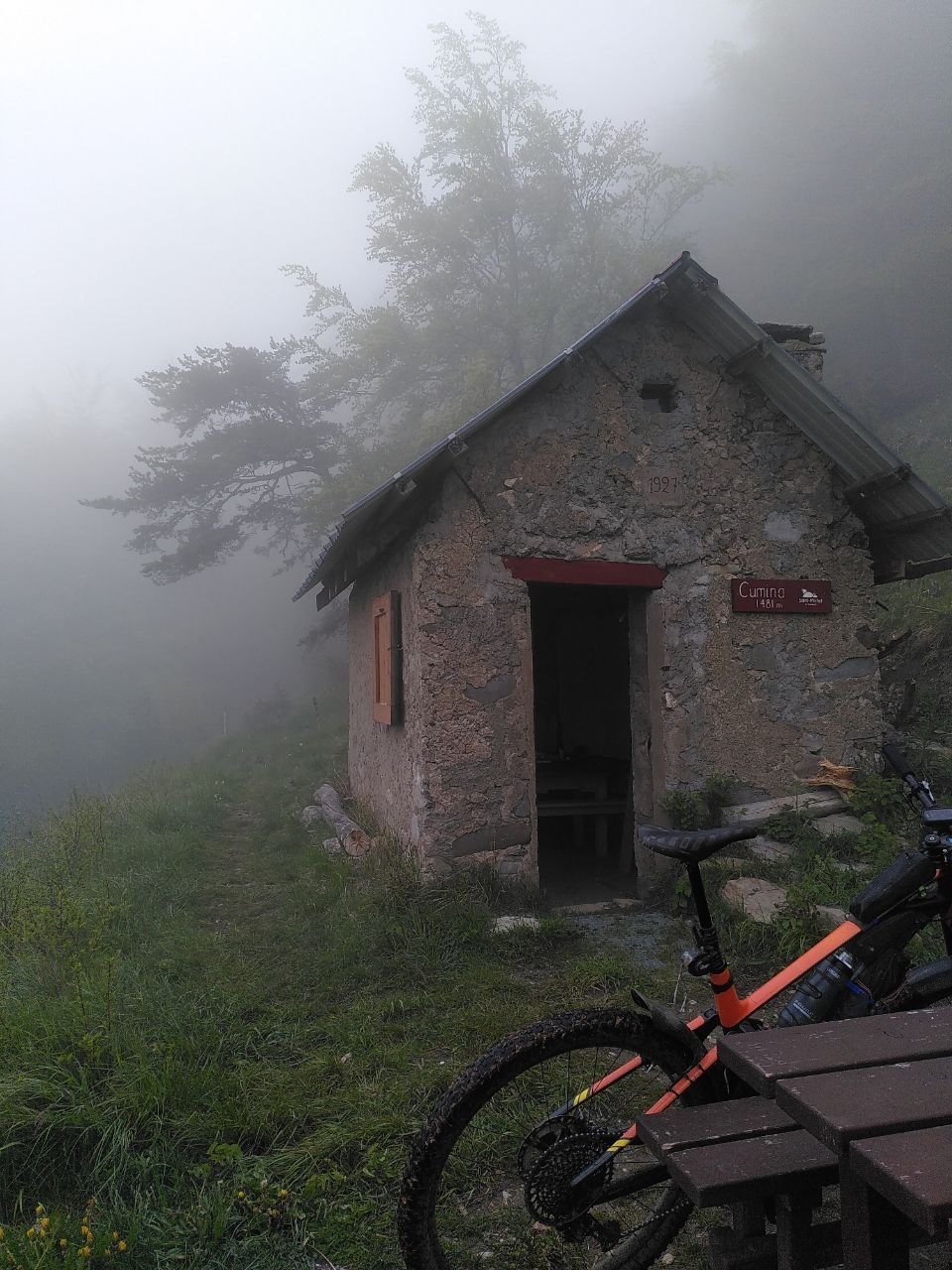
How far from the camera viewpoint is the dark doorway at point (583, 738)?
23.9ft

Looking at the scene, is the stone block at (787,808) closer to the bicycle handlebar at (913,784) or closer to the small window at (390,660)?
the small window at (390,660)

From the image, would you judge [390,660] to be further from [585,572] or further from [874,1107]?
[874,1107]

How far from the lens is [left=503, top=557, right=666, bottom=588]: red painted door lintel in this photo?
5758 mm

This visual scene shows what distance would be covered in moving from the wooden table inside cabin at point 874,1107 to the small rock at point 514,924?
3.25 metres

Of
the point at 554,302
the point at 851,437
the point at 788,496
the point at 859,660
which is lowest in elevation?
the point at 859,660

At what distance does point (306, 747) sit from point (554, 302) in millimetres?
11336

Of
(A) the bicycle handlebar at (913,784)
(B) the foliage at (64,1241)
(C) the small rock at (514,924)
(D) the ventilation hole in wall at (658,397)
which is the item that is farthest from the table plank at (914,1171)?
(D) the ventilation hole in wall at (658,397)

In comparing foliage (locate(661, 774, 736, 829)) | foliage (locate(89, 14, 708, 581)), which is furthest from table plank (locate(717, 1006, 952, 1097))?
foliage (locate(89, 14, 708, 581))

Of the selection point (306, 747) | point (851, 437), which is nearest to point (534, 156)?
point (306, 747)

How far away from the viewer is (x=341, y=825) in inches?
311

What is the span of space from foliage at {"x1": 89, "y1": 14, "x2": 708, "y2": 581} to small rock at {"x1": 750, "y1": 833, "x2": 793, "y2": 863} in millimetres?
12778

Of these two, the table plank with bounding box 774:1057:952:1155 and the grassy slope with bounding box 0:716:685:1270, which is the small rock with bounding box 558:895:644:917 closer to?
the grassy slope with bounding box 0:716:685:1270

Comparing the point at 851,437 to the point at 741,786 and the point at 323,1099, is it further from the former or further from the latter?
the point at 323,1099

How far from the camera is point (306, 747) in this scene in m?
15.6
